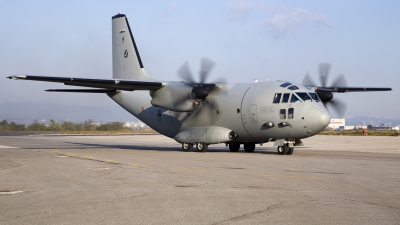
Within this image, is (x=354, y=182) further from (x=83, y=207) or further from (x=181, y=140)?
(x=181, y=140)

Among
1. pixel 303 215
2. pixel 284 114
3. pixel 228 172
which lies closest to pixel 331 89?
pixel 284 114

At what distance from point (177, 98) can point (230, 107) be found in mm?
3007

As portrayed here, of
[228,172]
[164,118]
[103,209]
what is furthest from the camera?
[164,118]

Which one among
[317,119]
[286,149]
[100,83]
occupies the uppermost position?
[100,83]

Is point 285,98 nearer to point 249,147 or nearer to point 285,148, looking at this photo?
point 285,148

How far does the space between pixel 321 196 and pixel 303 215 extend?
227 cm

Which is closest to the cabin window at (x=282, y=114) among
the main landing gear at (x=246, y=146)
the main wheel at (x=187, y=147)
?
the main landing gear at (x=246, y=146)

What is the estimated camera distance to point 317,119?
2419 cm

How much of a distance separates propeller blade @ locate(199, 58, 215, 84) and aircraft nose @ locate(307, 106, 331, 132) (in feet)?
21.9

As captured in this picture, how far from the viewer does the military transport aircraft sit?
81.6 ft

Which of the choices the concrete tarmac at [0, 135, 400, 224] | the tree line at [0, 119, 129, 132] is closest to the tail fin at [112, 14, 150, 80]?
the concrete tarmac at [0, 135, 400, 224]

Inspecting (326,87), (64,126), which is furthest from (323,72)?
(64,126)

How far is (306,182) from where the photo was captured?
41.3 ft

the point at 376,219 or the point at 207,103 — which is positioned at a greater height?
the point at 207,103
